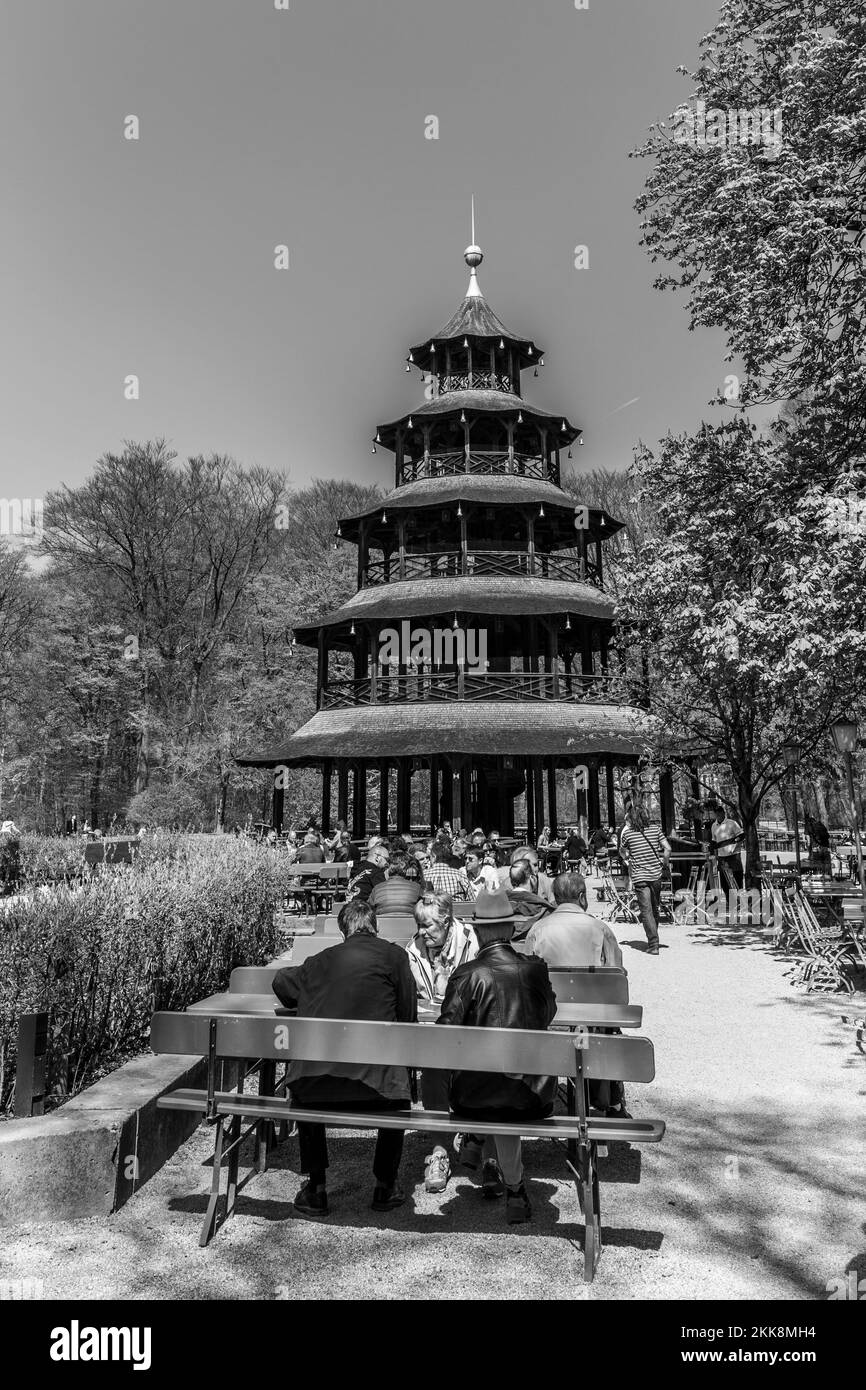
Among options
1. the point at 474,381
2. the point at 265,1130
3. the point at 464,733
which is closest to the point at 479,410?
the point at 474,381

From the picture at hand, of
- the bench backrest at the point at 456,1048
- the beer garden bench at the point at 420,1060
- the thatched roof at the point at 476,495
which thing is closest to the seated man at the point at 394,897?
the beer garden bench at the point at 420,1060

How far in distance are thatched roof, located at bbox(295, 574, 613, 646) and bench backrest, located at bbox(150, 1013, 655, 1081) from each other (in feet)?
75.9

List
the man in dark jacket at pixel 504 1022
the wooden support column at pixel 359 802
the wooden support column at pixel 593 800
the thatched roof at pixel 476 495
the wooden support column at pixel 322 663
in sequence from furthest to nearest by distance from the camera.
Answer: the wooden support column at pixel 322 663 < the thatched roof at pixel 476 495 < the wooden support column at pixel 359 802 < the wooden support column at pixel 593 800 < the man in dark jacket at pixel 504 1022

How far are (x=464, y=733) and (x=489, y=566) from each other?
24.0 ft

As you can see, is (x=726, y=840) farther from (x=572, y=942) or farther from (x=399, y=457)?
(x=399, y=457)

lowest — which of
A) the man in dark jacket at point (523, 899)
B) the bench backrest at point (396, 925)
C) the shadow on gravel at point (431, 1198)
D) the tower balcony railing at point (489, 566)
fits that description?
the shadow on gravel at point (431, 1198)

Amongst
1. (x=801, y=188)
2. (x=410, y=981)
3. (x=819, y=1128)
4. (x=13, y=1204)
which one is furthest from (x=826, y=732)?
(x=13, y=1204)

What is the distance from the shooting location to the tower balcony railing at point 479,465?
3391cm

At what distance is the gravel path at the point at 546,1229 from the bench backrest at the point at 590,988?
2.82 ft

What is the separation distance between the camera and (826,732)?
1638 centimetres

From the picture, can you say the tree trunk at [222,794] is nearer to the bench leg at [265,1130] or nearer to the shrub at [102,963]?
the shrub at [102,963]
